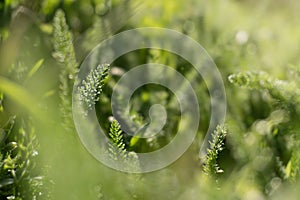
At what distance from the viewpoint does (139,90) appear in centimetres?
71

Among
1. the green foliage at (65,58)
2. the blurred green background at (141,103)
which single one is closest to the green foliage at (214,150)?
the blurred green background at (141,103)

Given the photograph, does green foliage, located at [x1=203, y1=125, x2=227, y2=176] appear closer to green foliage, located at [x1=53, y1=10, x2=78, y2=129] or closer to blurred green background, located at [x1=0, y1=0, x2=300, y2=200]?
blurred green background, located at [x1=0, y1=0, x2=300, y2=200]

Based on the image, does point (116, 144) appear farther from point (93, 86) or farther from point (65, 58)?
point (65, 58)

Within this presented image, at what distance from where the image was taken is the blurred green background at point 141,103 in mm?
541

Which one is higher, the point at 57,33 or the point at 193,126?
the point at 57,33

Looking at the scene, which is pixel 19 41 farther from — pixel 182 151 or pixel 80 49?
pixel 182 151

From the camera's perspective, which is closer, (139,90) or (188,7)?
(139,90)

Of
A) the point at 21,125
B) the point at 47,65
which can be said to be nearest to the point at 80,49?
the point at 47,65

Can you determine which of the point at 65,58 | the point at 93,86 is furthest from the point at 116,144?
A: the point at 65,58

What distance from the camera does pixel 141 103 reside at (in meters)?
0.70

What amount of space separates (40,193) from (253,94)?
1.06 ft

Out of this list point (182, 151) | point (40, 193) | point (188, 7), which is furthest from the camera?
point (188, 7)

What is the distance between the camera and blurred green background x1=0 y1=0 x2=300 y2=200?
0.54 m

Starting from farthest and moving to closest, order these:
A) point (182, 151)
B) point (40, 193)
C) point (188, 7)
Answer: point (188, 7) → point (182, 151) → point (40, 193)
